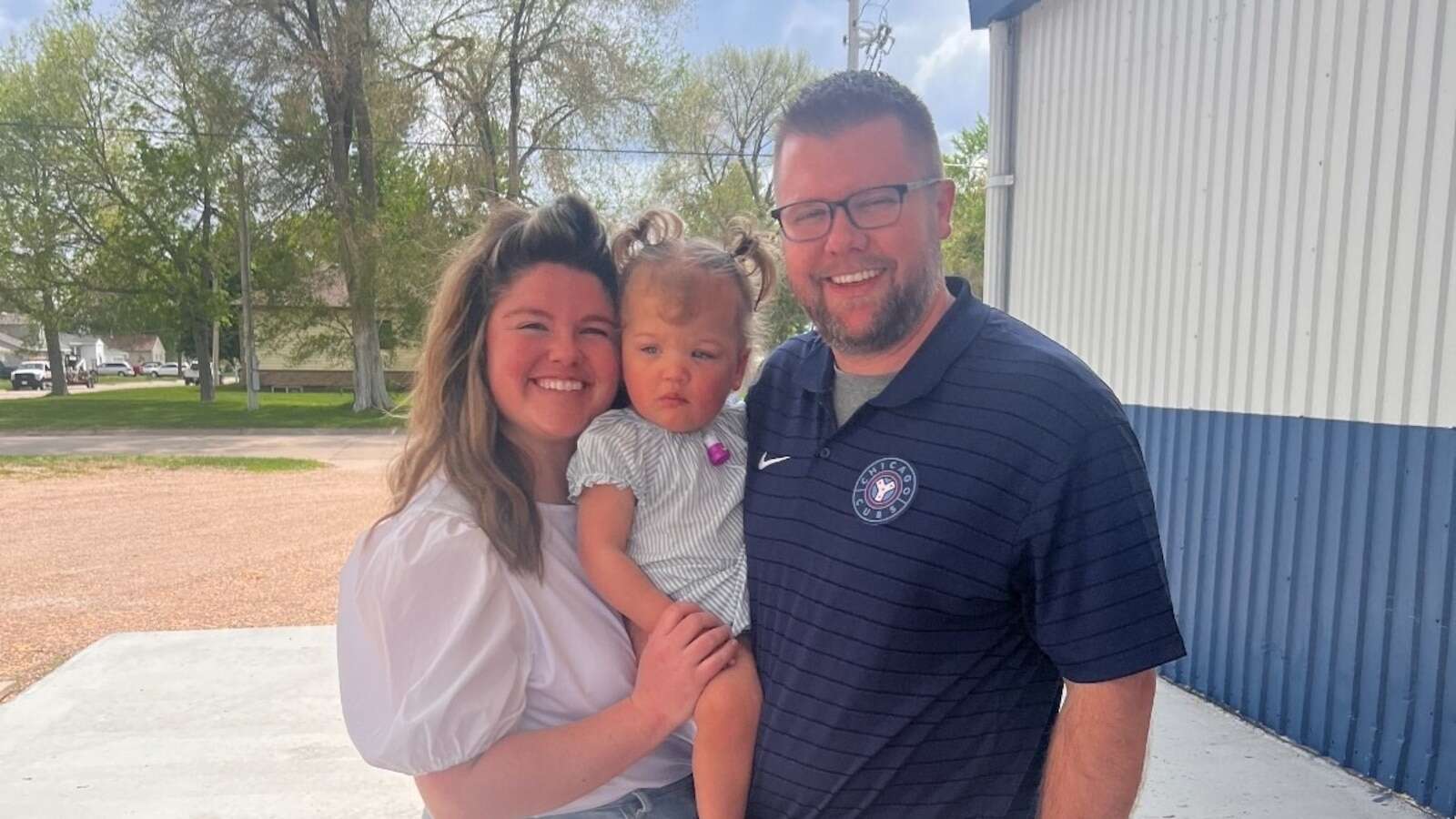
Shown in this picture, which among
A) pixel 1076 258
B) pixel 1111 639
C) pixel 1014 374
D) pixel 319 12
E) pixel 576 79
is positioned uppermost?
pixel 319 12

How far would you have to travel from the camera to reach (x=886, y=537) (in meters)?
1.38

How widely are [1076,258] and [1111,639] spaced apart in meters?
4.14

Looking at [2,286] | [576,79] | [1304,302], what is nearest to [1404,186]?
[1304,302]

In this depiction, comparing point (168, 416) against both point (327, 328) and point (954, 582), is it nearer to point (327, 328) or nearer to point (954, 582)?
point (327, 328)

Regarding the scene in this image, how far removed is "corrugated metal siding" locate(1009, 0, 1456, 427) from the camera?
122 inches

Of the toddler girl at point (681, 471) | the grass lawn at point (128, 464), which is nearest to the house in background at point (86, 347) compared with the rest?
the grass lawn at point (128, 464)

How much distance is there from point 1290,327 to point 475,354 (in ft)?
10.8

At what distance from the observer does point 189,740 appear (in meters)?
3.75

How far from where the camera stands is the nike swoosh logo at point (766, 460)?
158 cm

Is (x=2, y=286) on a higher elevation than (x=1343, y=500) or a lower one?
higher

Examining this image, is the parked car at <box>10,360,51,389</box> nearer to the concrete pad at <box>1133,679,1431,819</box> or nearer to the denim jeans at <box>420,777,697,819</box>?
the concrete pad at <box>1133,679,1431,819</box>

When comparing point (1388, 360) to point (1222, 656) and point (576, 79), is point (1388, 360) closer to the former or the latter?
point (1222, 656)

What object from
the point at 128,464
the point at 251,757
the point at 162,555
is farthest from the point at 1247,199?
the point at 128,464

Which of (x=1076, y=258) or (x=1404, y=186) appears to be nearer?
(x=1404, y=186)
